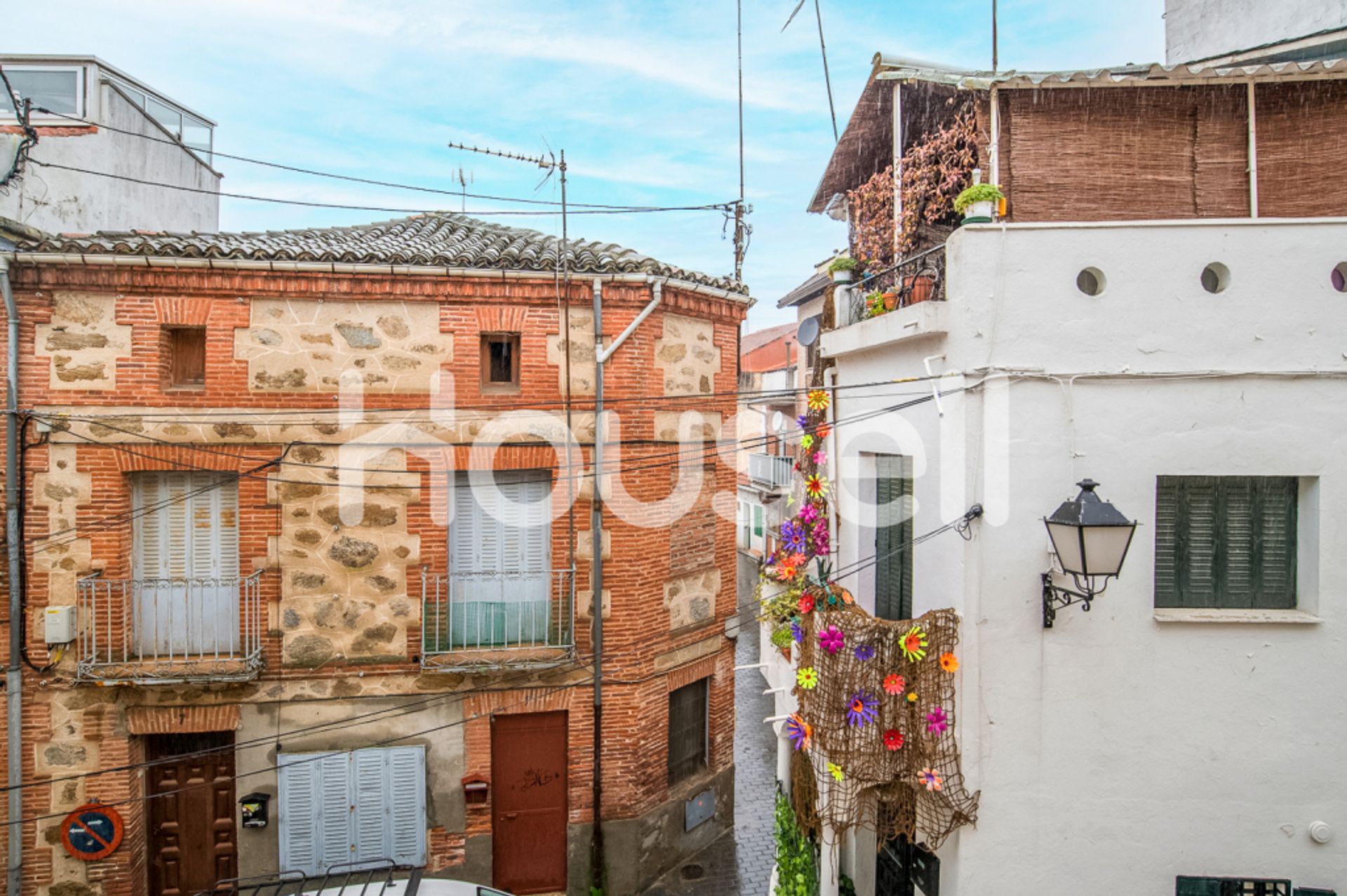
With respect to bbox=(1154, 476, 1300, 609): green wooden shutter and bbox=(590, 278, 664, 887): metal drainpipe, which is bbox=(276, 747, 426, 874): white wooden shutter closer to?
bbox=(590, 278, 664, 887): metal drainpipe

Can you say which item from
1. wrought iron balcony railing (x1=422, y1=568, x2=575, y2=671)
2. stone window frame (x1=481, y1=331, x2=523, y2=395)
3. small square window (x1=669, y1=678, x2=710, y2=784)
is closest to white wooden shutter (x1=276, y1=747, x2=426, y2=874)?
wrought iron balcony railing (x1=422, y1=568, x2=575, y2=671)

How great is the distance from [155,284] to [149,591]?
358 cm

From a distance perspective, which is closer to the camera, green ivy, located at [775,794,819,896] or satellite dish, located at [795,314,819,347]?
satellite dish, located at [795,314,819,347]

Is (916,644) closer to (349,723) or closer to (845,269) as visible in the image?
(845,269)

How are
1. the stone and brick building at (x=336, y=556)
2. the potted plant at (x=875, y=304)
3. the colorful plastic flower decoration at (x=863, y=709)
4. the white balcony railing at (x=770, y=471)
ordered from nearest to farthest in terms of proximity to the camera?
the colorful plastic flower decoration at (x=863, y=709) → the potted plant at (x=875, y=304) → the stone and brick building at (x=336, y=556) → the white balcony railing at (x=770, y=471)

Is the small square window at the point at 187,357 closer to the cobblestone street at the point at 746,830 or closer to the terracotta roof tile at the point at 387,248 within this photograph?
the terracotta roof tile at the point at 387,248

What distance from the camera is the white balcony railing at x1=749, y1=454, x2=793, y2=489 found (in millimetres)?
26172

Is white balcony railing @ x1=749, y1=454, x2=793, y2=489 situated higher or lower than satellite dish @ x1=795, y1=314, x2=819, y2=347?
lower

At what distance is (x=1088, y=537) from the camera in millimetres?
5062

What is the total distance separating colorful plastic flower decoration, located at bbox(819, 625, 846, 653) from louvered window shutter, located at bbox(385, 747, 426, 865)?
6045 millimetres

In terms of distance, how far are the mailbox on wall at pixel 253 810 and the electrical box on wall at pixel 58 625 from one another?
2.74 m

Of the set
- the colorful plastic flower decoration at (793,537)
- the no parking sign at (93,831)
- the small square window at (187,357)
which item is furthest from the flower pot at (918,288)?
the no parking sign at (93,831)

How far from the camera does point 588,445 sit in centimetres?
1035

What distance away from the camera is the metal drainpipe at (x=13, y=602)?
30.2 ft
